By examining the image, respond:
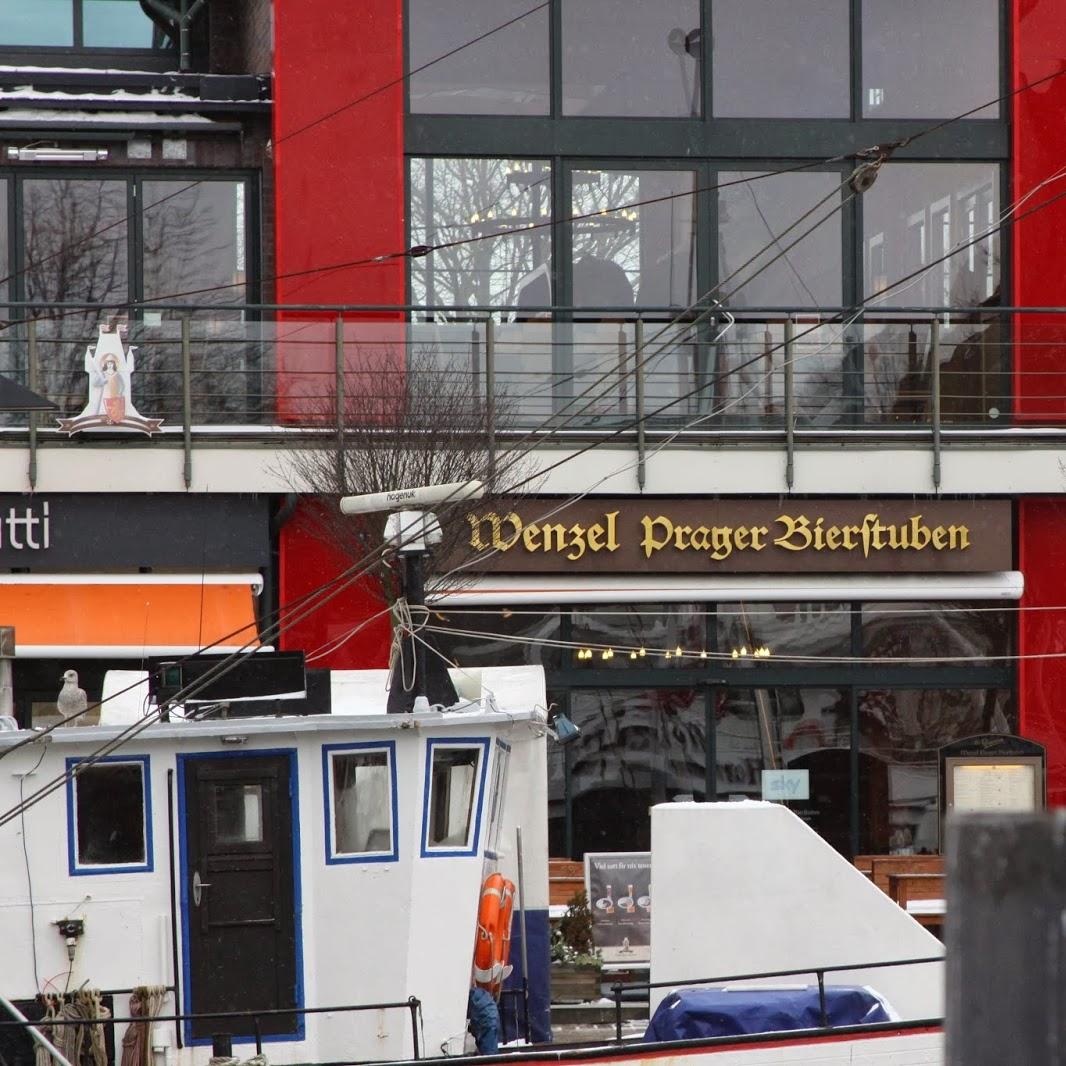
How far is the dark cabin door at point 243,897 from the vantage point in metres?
11.0

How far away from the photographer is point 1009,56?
20844mm

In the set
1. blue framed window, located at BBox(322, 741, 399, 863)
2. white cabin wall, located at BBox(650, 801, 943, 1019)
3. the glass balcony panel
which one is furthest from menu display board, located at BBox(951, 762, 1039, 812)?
blue framed window, located at BBox(322, 741, 399, 863)

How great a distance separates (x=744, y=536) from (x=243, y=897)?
9.88m

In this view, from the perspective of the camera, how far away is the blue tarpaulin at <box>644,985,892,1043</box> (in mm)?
11023

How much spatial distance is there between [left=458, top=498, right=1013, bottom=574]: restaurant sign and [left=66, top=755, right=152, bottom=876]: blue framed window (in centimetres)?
879

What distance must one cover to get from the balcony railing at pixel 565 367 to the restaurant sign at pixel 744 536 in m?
0.85

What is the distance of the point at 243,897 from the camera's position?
11023 mm

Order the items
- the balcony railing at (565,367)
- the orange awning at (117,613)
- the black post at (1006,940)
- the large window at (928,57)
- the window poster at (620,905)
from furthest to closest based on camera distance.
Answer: the large window at (928,57) → the balcony railing at (565,367) → the orange awning at (117,613) → the window poster at (620,905) → the black post at (1006,940)

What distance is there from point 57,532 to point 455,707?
8872 mm

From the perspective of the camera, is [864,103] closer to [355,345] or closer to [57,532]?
[355,345]

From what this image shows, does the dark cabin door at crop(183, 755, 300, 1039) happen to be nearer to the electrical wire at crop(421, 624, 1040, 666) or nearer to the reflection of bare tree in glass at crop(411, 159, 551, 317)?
the electrical wire at crop(421, 624, 1040, 666)

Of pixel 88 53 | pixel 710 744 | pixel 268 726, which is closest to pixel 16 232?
pixel 88 53

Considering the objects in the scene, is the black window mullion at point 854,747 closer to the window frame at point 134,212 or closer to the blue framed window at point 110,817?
the window frame at point 134,212

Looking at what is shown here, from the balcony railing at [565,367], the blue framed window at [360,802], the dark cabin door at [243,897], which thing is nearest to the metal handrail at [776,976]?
the blue framed window at [360,802]
